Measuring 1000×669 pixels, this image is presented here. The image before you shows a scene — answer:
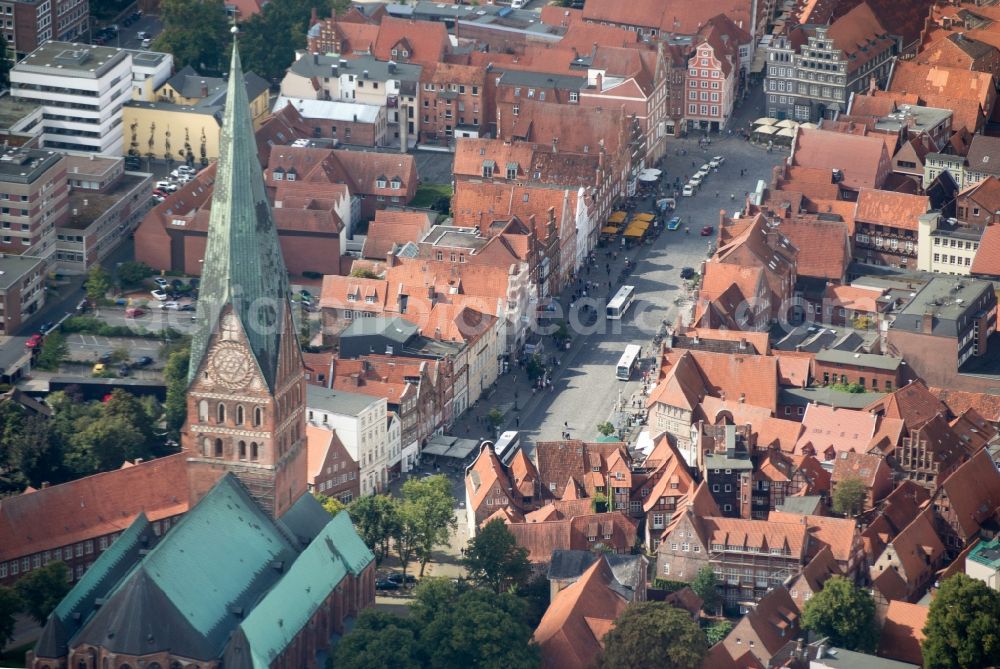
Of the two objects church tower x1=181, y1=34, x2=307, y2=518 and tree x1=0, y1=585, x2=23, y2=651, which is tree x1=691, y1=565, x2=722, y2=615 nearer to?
church tower x1=181, y1=34, x2=307, y2=518

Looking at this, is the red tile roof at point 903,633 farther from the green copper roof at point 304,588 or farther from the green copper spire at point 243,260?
the green copper spire at point 243,260

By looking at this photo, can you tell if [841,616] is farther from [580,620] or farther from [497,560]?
[497,560]

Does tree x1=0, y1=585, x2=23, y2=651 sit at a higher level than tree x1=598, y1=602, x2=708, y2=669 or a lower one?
lower

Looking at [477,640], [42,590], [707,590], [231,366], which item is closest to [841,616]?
[707,590]

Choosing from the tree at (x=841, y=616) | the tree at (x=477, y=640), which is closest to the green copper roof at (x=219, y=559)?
the tree at (x=477, y=640)

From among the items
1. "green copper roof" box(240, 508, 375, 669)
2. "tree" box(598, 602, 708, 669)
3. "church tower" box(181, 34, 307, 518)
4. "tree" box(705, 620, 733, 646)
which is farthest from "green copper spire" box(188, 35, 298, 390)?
"tree" box(705, 620, 733, 646)

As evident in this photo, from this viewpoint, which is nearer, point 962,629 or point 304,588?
point 304,588
